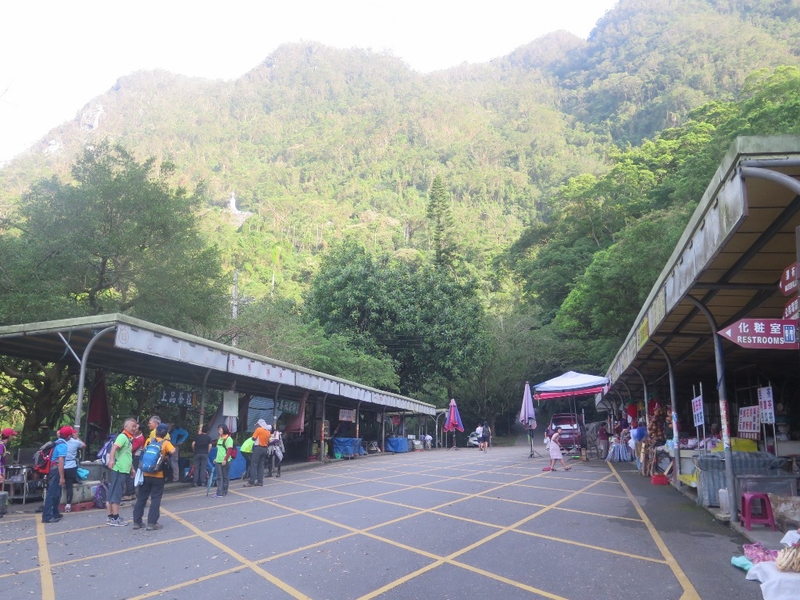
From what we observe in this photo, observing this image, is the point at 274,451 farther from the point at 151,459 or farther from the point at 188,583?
the point at 188,583

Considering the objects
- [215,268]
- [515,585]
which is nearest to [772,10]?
[215,268]

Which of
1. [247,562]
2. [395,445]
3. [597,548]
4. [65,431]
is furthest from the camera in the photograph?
[395,445]

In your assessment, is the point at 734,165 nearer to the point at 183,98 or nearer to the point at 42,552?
the point at 42,552

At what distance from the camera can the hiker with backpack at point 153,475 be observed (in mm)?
7953

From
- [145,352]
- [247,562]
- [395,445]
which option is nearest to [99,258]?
[145,352]

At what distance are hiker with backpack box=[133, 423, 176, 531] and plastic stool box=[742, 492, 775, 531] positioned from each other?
7.57 m

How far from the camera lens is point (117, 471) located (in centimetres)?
852

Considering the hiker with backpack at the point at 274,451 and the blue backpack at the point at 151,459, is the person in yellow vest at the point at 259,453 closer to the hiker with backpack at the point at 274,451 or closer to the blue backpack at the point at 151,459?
the hiker with backpack at the point at 274,451

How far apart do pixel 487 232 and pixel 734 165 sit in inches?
3092

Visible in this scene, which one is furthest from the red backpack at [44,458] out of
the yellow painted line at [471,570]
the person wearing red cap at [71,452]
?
the yellow painted line at [471,570]

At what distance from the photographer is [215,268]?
18.1m

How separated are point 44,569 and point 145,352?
4267mm

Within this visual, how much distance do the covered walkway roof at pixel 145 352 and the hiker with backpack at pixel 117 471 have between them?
161cm

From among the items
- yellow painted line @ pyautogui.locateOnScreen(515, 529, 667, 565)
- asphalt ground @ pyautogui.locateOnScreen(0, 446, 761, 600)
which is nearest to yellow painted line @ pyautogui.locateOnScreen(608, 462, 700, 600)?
asphalt ground @ pyautogui.locateOnScreen(0, 446, 761, 600)
